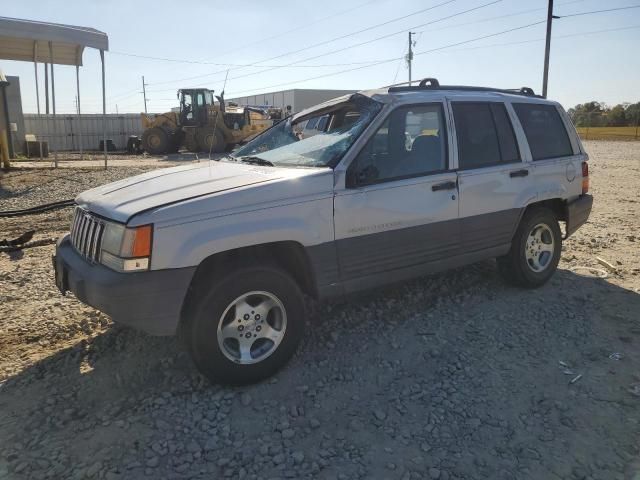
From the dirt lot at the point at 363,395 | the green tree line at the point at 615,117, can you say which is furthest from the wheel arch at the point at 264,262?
the green tree line at the point at 615,117

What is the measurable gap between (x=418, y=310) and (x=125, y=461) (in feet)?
9.06

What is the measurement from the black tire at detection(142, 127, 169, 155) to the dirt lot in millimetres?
24292

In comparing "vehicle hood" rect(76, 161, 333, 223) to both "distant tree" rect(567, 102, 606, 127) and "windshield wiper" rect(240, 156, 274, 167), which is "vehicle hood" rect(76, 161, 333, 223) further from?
"distant tree" rect(567, 102, 606, 127)

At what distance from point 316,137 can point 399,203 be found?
906 mm

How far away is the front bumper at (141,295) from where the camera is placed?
3.05m

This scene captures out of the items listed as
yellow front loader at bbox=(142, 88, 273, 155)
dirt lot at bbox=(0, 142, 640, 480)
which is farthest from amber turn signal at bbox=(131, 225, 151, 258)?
yellow front loader at bbox=(142, 88, 273, 155)

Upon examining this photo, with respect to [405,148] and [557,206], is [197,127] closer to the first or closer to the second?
[557,206]

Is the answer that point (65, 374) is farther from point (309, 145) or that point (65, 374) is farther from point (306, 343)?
point (309, 145)

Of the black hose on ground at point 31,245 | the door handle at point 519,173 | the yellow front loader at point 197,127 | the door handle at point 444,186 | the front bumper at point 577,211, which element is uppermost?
the yellow front loader at point 197,127

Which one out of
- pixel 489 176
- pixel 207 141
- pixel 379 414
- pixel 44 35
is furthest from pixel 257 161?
pixel 207 141

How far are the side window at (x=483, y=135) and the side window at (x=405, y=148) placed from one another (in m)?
0.22

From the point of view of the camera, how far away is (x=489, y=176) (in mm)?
4629

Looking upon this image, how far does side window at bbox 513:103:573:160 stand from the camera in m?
5.09

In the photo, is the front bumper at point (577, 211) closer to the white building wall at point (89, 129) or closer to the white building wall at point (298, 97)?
the white building wall at point (89, 129)
